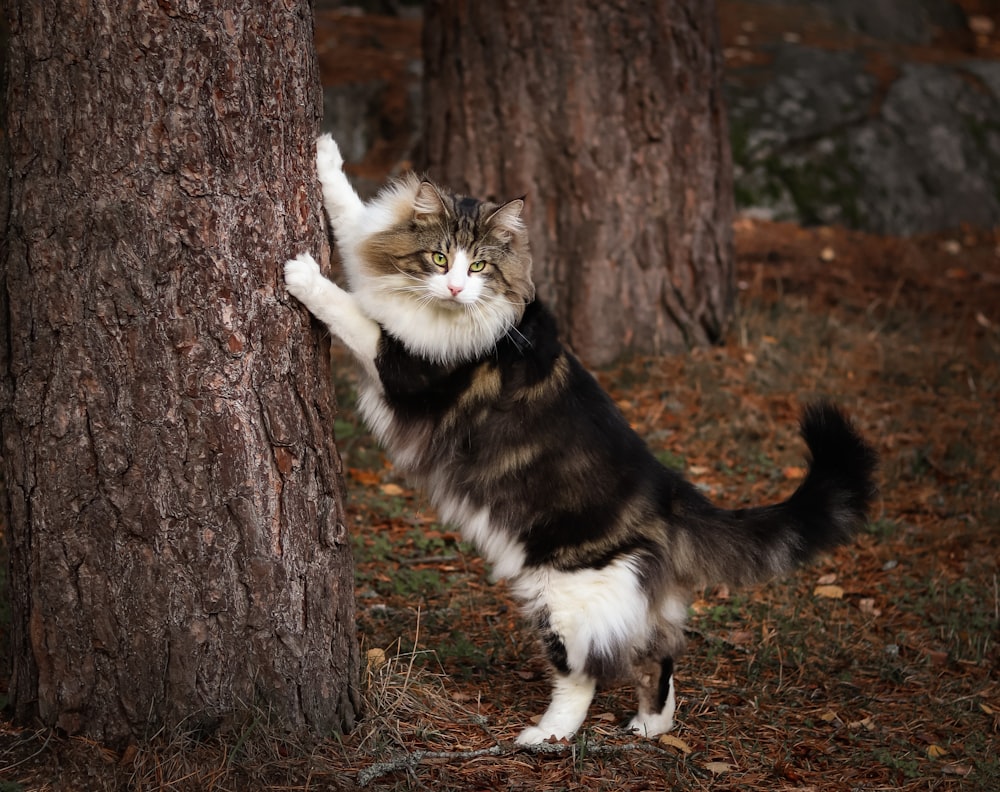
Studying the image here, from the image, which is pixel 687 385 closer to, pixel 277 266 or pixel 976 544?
pixel 976 544

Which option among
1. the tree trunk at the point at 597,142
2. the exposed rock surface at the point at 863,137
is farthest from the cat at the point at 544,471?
the exposed rock surface at the point at 863,137

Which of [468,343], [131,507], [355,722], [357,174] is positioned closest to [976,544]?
[468,343]

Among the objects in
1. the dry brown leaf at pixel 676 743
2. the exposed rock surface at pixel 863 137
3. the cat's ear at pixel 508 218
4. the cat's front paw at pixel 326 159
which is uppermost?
the exposed rock surface at pixel 863 137

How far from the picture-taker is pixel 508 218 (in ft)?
11.5

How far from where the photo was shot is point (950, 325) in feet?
23.6

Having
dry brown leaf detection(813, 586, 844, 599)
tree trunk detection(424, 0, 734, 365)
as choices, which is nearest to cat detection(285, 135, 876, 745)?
dry brown leaf detection(813, 586, 844, 599)

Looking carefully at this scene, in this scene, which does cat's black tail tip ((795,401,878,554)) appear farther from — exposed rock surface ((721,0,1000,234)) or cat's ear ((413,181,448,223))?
exposed rock surface ((721,0,1000,234))

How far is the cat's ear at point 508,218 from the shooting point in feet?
11.2

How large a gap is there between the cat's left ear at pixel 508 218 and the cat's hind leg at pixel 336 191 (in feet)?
1.50

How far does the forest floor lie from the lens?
2916mm

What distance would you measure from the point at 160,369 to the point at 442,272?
1.08 metres

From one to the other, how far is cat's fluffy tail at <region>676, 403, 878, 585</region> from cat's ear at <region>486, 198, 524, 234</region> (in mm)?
1186

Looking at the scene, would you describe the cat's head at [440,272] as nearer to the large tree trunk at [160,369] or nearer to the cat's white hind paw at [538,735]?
the large tree trunk at [160,369]

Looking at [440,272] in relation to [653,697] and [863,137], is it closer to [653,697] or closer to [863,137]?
[653,697]
